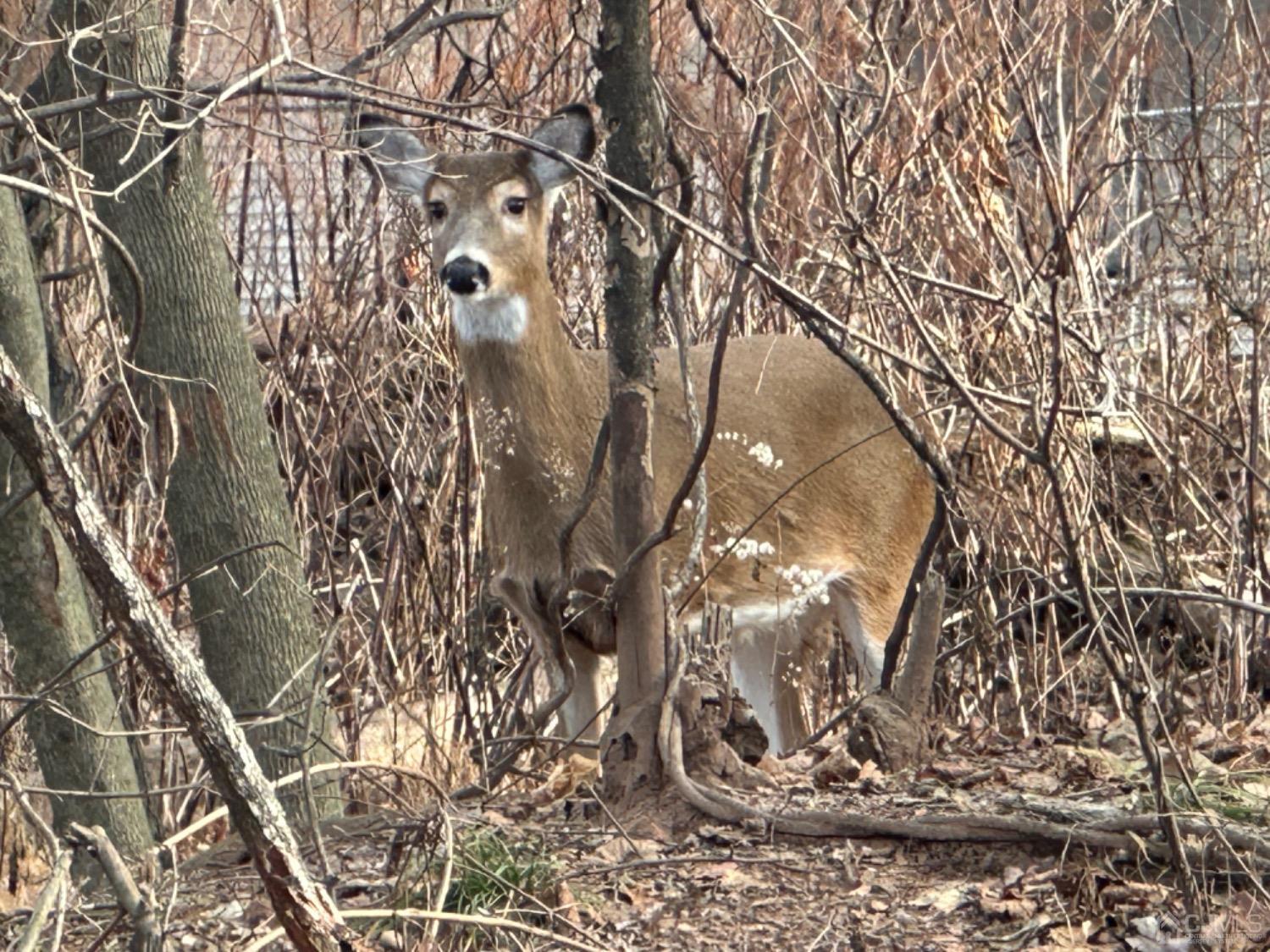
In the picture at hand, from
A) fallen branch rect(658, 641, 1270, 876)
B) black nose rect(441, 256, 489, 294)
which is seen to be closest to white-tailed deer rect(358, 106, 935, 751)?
black nose rect(441, 256, 489, 294)

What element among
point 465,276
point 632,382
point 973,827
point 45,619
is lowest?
point 973,827

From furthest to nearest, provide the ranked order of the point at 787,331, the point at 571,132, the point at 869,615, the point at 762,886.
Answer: the point at 787,331
the point at 869,615
the point at 571,132
the point at 762,886

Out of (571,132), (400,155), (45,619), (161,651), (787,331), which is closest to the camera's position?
(161,651)

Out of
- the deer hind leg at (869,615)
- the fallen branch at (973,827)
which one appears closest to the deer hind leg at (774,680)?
the deer hind leg at (869,615)

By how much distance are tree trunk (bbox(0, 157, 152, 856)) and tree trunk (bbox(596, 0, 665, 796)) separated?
5.30 ft

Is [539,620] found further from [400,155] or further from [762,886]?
[762,886]

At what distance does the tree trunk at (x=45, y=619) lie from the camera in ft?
17.6

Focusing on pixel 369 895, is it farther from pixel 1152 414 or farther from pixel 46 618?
pixel 1152 414

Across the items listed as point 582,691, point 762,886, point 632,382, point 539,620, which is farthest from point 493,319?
point 762,886

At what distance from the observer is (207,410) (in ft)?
18.5

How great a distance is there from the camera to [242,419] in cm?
572

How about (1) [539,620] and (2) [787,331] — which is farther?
(2) [787,331]

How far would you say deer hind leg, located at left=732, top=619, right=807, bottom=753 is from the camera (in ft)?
23.7

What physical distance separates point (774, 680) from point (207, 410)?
8.59ft
